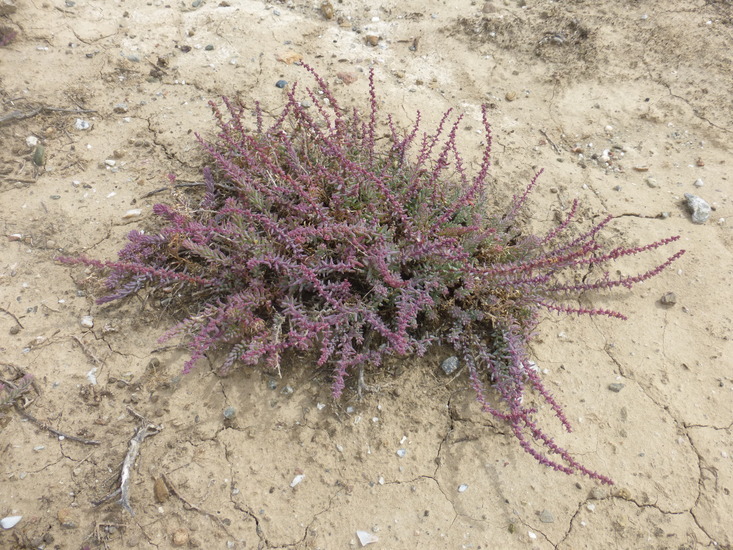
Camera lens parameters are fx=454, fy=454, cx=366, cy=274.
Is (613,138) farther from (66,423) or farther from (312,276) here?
(66,423)

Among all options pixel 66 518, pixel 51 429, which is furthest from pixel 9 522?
pixel 51 429

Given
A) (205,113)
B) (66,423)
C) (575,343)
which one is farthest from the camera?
(205,113)

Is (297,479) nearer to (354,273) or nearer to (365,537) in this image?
(365,537)

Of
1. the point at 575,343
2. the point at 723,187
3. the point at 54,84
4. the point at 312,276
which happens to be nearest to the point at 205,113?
the point at 54,84

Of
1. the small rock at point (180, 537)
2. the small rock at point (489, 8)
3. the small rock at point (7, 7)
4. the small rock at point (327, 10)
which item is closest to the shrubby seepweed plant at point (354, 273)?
the small rock at point (180, 537)

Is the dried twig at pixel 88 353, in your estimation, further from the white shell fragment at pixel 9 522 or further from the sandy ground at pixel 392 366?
the white shell fragment at pixel 9 522
